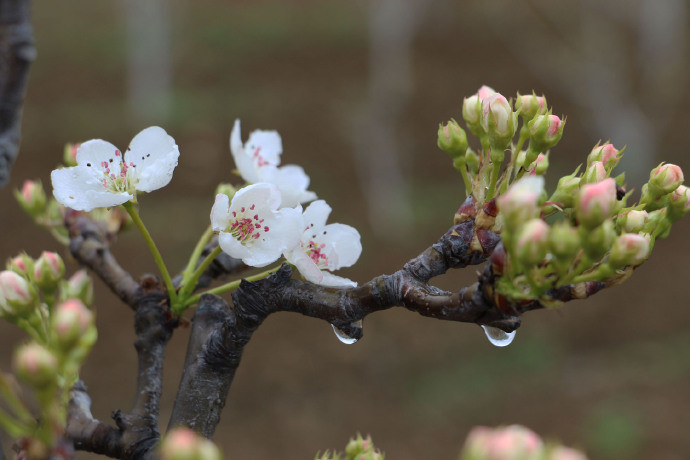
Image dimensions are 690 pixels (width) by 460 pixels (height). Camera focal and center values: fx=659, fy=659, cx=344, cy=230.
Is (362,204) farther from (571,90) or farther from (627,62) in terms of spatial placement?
(627,62)

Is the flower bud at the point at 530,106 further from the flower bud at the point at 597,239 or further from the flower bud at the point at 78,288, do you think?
the flower bud at the point at 78,288

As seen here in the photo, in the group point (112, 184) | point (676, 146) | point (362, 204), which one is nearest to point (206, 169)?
point (362, 204)

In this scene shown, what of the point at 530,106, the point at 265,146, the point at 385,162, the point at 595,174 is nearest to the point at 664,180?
the point at 595,174

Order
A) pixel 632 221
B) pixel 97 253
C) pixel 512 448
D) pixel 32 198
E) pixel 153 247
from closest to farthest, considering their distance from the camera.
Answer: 1. pixel 512 448
2. pixel 632 221
3. pixel 153 247
4. pixel 97 253
5. pixel 32 198

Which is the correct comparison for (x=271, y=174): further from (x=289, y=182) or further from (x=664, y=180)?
(x=664, y=180)

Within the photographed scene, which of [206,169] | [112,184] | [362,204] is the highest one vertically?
[206,169]
